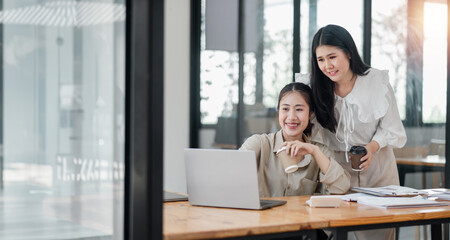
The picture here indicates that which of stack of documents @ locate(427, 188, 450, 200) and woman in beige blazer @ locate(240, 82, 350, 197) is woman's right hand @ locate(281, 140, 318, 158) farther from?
stack of documents @ locate(427, 188, 450, 200)

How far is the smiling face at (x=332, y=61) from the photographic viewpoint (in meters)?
3.09

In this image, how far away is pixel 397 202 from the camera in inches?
100.0

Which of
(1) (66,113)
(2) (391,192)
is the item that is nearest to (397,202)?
(2) (391,192)

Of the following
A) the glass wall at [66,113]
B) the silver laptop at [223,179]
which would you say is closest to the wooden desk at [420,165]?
the silver laptop at [223,179]

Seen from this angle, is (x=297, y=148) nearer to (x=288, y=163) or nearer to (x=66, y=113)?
(x=288, y=163)

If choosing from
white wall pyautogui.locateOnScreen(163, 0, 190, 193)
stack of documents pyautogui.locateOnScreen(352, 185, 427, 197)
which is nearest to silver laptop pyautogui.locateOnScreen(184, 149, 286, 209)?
stack of documents pyautogui.locateOnScreen(352, 185, 427, 197)

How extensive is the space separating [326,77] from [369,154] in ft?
1.49

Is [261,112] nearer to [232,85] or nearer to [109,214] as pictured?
[232,85]

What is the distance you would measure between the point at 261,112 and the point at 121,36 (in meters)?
3.90

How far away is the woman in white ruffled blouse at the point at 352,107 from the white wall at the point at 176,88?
3436 mm

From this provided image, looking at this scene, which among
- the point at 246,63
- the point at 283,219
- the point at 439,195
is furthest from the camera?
the point at 246,63

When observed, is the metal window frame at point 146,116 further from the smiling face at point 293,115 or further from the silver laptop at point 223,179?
the smiling face at point 293,115

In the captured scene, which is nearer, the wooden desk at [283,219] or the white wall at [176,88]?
the wooden desk at [283,219]

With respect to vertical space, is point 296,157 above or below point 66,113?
below
